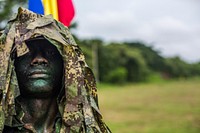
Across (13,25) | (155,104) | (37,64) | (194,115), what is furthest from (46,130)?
(155,104)

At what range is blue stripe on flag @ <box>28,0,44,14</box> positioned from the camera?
3.97 m

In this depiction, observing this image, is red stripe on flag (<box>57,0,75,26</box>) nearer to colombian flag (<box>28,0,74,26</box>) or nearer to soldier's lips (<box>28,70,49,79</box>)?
colombian flag (<box>28,0,74,26</box>)

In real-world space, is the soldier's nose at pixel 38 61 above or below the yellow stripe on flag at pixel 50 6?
below

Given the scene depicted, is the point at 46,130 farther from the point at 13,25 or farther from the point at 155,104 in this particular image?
the point at 155,104

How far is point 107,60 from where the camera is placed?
44906 mm

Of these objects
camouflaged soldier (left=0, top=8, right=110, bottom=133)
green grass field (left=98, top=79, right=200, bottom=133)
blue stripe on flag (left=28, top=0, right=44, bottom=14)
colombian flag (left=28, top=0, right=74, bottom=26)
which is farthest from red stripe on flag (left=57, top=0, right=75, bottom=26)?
green grass field (left=98, top=79, right=200, bottom=133)

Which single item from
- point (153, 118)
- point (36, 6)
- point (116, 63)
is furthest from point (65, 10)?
point (116, 63)

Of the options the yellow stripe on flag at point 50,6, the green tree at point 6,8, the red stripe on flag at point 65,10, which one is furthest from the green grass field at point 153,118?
the yellow stripe on flag at point 50,6

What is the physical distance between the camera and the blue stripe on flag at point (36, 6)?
3971 mm

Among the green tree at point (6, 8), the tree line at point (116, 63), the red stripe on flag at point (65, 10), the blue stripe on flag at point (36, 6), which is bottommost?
the blue stripe on flag at point (36, 6)

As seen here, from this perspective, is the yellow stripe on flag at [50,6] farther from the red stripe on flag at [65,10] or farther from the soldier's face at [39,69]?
the soldier's face at [39,69]

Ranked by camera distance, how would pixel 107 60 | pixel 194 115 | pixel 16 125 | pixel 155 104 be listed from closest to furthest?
pixel 16 125 < pixel 194 115 < pixel 155 104 < pixel 107 60

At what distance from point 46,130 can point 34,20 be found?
1.56 feet

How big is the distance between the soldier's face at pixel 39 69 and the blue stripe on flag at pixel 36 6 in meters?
1.84
